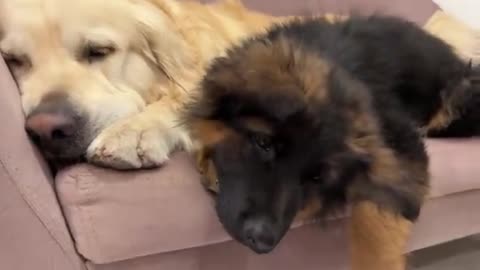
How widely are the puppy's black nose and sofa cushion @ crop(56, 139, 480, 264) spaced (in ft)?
0.54

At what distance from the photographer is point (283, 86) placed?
1218mm

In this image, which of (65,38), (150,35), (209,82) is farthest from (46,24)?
(209,82)

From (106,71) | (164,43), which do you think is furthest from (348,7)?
(106,71)

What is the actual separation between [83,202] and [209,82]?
314mm

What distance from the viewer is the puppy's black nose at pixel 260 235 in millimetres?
1167

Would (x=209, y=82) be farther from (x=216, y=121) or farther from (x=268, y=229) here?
(x=268, y=229)

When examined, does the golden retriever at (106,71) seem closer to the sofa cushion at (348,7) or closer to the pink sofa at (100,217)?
the pink sofa at (100,217)

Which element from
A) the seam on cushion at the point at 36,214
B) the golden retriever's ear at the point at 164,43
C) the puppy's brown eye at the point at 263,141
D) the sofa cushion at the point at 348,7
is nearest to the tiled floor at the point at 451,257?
the sofa cushion at the point at 348,7

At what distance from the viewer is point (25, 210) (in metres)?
1.24

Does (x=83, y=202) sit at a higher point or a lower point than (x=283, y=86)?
lower

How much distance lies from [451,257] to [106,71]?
4.04 feet

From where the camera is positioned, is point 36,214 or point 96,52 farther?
point 96,52

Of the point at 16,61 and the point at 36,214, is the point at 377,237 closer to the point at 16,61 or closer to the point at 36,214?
the point at 36,214

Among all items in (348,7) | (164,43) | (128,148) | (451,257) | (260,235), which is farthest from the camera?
(348,7)
